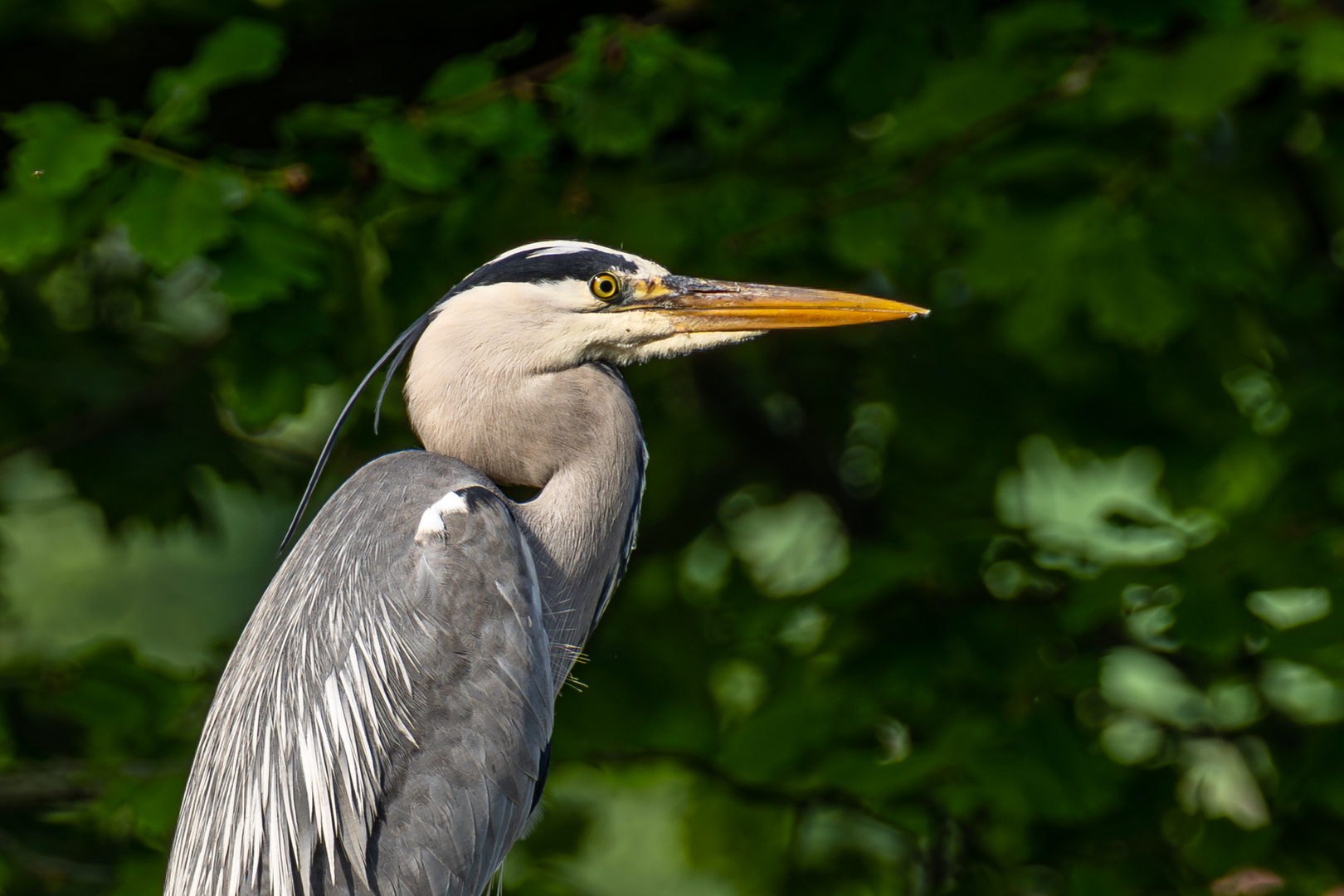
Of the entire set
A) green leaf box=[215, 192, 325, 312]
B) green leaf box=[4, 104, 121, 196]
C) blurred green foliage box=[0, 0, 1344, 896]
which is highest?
green leaf box=[4, 104, 121, 196]

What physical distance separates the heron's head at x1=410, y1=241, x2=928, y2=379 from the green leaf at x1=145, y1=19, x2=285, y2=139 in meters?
0.69

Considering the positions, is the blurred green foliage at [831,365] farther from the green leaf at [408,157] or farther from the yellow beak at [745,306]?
the yellow beak at [745,306]

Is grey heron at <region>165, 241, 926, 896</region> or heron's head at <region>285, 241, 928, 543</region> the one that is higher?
heron's head at <region>285, 241, 928, 543</region>

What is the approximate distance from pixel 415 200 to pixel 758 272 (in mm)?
946

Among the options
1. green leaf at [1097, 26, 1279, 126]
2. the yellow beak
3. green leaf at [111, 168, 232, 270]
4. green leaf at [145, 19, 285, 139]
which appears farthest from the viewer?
green leaf at [1097, 26, 1279, 126]

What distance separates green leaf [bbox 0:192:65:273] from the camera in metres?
2.24

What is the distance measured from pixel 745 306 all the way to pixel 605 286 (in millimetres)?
240

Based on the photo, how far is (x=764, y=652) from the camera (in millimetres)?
3373

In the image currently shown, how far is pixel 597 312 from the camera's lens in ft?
6.59

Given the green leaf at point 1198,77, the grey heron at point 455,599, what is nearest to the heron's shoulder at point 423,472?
the grey heron at point 455,599

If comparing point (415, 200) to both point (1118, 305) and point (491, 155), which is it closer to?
point (491, 155)

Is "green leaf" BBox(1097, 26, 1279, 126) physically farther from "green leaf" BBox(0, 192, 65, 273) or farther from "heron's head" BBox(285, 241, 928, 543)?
"green leaf" BBox(0, 192, 65, 273)

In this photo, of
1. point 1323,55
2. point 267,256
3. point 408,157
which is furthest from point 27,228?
point 1323,55

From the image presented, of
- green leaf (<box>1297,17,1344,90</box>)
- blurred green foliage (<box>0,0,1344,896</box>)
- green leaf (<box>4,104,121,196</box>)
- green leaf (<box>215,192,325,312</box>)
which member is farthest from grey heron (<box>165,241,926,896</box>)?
green leaf (<box>1297,17,1344,90</box>)
